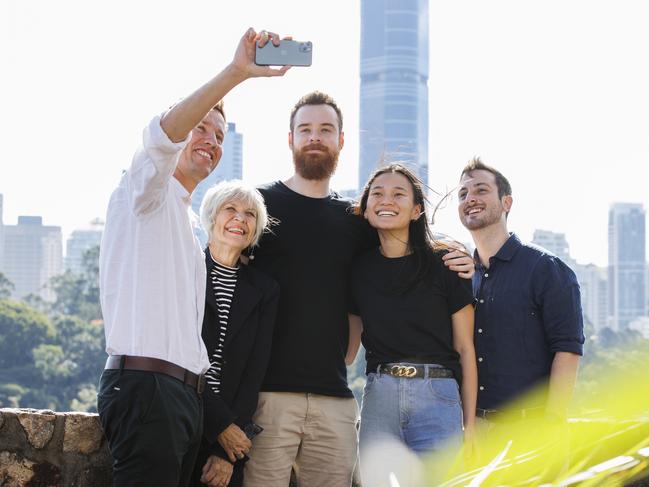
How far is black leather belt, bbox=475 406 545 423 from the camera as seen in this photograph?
3105 millimetres

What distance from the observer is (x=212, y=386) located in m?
2.72

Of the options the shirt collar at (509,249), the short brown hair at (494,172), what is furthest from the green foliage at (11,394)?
the shirt collar at (509,249)

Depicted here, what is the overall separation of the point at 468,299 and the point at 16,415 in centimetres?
141

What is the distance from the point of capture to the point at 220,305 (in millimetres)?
2779

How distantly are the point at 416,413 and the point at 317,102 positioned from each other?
112 cm

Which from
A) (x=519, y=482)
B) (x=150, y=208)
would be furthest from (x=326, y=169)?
(x=519, y=482)

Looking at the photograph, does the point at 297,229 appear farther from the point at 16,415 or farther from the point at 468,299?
the point at 16,415

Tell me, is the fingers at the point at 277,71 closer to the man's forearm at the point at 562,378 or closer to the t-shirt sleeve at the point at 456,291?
the t-shirt sleeve at the point at 456,291

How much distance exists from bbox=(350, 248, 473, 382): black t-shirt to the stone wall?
2.87ft

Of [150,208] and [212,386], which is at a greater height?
[150,208]

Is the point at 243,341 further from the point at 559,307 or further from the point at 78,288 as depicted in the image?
the point at 78,288

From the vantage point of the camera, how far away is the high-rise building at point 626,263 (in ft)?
376

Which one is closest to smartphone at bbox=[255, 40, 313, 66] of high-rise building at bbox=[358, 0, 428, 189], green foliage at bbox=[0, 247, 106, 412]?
green foliage at bbox=[0, 247, 106, 412]

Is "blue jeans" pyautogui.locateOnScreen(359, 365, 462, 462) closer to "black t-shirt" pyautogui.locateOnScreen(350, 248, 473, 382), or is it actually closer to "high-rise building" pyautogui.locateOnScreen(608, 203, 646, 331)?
"black t-shirt" pyautogui.locateOnScreen(350, 248, 473, 382)
